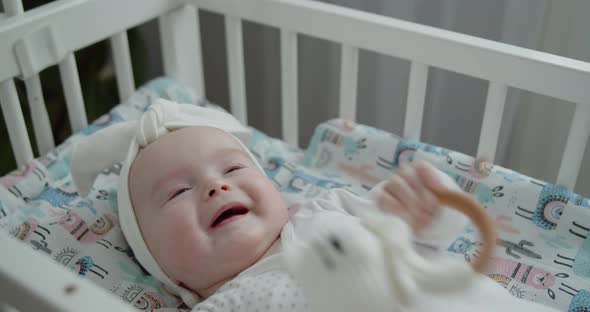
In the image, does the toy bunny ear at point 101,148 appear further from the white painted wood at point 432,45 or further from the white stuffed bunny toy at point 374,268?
the white stuffed bunny toy at point 374,268

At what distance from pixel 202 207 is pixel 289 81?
43 centimetres

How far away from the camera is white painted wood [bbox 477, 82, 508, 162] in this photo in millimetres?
1014

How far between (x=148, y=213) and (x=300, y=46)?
79 centimetres

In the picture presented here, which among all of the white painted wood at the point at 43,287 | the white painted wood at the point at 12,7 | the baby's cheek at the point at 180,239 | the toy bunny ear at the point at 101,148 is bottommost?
the baby's cheek at the point at 180,239

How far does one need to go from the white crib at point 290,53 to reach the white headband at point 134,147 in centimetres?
14

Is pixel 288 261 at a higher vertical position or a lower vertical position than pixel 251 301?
higher

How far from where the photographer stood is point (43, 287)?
59cm

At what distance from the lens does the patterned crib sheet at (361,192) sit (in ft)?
3.13

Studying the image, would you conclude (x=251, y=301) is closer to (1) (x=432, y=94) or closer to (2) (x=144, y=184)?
(2) (x=144, y=184)

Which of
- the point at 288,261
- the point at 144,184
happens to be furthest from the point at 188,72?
the point at 288,261

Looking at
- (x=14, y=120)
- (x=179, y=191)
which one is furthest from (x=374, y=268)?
(x=14, y=120)

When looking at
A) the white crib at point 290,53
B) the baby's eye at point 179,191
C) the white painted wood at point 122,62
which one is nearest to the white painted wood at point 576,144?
the white crib at point 290,53

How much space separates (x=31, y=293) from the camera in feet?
1.94

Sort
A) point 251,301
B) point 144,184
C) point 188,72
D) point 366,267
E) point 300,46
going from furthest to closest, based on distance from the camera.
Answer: point 300,46 < point 188,72 < point 144,184 < point 251,301 < point 366,267
